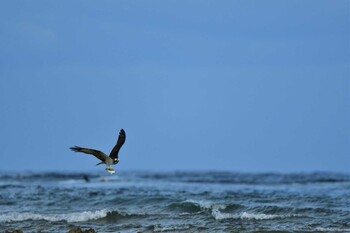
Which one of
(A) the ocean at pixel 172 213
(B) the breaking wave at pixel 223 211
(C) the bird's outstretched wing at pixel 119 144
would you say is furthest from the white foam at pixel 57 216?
(C) the bird's outstretched wing at pixel 119 144

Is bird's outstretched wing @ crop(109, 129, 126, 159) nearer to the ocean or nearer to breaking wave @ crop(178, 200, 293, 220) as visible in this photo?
the ocean

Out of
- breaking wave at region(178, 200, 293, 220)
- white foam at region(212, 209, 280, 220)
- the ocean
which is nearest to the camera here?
the ocean

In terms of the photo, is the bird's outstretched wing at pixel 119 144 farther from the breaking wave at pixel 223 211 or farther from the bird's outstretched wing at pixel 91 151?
the breaking wave at pixel 223 211

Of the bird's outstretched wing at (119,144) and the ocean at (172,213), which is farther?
the ocean at (172,213)

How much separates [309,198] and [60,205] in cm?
867

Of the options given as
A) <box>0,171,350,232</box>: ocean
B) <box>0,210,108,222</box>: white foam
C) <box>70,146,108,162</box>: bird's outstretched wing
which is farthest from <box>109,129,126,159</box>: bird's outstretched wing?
<box>0,210,108,222</box>: white foam

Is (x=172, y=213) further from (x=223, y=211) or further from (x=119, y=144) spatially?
(x=119, y=144)

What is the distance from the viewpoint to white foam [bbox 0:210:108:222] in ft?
68.2

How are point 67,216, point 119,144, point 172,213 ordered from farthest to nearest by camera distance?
1. point 172,213
2. point 67,216
3. point 119,144

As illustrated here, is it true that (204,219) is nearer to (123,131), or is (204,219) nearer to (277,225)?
(277,225)

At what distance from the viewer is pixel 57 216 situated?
70.5 feet

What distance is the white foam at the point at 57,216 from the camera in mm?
20781

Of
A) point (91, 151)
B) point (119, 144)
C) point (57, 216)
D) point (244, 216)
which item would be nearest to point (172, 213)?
point (244, 216)

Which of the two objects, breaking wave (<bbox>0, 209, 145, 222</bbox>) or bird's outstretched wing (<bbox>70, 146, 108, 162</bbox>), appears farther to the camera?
breaking wave (<bbox>0, 209, 145, 222</bbox>)
